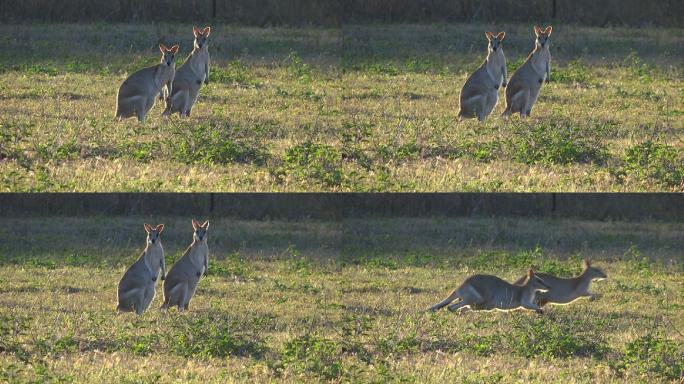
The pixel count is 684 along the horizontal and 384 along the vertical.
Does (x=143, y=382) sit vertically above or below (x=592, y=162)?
below

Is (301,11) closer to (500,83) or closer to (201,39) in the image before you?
(201,39)

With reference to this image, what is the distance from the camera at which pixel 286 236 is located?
787 inches

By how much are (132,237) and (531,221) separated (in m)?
6.13

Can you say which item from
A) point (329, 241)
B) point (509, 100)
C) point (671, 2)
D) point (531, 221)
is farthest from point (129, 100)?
point (671, 2)

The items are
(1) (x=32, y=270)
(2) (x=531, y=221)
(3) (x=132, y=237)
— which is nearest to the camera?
(1) (x=32, y=270)

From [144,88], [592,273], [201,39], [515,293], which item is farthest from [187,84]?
[592,273]

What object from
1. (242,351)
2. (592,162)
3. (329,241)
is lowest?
(329,241)

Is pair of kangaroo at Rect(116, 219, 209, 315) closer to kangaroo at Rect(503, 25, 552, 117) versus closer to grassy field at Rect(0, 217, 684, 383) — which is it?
grassy field at Rect(0, 217, 684, 383)

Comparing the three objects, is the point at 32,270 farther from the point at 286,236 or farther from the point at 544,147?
the point at 544,147

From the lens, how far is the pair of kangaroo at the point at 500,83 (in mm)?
13719

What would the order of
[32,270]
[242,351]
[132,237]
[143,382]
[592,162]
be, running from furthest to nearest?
[132,237], [32,270], [592,162], [242,351], [143,382]

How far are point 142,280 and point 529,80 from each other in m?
4.35

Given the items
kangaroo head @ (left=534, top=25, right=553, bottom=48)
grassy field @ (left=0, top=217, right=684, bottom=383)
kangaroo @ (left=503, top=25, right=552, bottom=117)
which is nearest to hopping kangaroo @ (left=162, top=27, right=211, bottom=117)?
grassy field @ (left=0, top=217, right=684, bottom=383)

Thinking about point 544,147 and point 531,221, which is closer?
point 544,147
